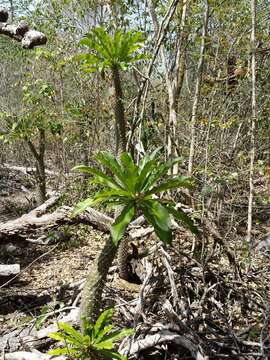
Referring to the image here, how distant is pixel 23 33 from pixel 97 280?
1385mm

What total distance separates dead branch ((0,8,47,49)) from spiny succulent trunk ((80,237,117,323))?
1112mm

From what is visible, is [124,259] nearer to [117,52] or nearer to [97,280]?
[97,280]

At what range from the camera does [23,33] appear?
1.94m

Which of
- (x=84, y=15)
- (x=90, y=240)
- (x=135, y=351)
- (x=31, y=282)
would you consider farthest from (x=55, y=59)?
(x=135, y=351)

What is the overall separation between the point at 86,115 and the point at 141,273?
3242 millimetres

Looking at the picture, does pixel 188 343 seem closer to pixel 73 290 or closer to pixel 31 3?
pixel 73 290

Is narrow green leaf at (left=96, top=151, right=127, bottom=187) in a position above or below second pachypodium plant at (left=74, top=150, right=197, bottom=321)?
above

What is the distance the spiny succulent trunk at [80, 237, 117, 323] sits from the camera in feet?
5.46

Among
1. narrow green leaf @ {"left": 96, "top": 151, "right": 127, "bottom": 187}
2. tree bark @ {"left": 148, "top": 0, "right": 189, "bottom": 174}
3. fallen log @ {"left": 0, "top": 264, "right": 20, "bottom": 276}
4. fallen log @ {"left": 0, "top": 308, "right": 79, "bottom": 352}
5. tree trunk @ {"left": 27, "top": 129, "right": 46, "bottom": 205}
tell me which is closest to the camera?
narrow green leaf @ {"left": 96, "top": 151, "right": 127, "bottom": 187}

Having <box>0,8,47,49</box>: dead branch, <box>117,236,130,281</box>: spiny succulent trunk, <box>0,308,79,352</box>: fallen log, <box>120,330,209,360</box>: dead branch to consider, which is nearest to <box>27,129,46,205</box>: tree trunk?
<box>117,236,130,281</box>: spiny succulent trunk

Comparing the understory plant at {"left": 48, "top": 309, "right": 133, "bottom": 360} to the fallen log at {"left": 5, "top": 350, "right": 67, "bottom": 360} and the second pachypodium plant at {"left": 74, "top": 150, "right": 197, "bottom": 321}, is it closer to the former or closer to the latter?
the second pachypodium plant at {"left": 74, "top": 150, "right": 197, "bottom": 321}

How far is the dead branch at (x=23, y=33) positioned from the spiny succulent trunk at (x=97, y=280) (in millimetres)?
1112

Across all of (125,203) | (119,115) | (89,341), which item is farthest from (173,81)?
(89,341)

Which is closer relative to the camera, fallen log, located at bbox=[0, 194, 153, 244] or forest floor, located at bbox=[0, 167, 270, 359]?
forest floor, located at bbox=[0, 167, 270, 359]
